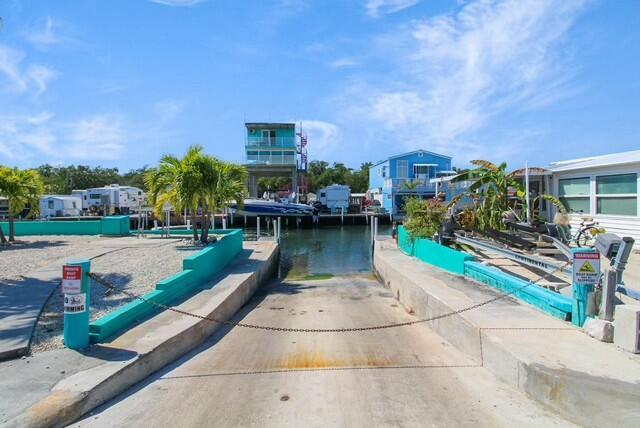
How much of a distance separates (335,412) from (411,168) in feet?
154

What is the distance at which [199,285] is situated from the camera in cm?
958

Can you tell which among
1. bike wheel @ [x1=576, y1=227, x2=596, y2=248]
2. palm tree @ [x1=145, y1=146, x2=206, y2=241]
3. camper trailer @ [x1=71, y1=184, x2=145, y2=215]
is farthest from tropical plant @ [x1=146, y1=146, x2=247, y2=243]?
camper trailer @ [x1=71, y1=184, x2=145, y2=215]

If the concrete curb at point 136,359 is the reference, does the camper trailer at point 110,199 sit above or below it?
above

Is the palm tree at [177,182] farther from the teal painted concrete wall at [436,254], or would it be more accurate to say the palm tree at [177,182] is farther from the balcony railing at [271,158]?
the balcony railing at [271,158]

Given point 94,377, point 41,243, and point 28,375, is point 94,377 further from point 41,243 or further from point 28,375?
point 41,243

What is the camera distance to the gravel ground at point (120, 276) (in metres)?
5.71

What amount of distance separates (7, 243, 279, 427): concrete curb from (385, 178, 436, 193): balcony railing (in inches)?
1450

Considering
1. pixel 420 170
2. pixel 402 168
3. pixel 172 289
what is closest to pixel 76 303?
pixel 172 289

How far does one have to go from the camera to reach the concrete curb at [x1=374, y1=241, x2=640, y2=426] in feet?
12.6

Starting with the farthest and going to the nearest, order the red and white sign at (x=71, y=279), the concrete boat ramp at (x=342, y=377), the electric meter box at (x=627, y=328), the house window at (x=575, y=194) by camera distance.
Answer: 1. the house window at (x=575, y=194)
2. the red and white sign at (x=71, y=279)
3. the electric meter box at (x=627, y=328)
4. the concrete boat ramp at (x=342, y=377)

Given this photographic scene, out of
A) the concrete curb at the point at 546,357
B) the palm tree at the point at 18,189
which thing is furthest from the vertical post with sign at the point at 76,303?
the palm tree at the point at 18,189

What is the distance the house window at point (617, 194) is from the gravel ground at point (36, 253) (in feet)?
50.7

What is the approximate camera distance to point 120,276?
9.46 metres

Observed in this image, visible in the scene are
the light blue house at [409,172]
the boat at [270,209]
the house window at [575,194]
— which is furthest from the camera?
the light blue house at [409,172]
